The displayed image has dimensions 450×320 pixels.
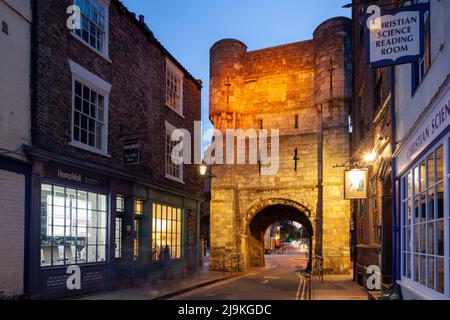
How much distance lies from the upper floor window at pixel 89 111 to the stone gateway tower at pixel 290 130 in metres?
13.5

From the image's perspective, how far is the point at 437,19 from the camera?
23.9 feet

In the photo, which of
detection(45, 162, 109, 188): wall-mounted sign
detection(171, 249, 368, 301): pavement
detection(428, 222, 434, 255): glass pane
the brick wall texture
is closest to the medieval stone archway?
detection(171, 249, 368, 301): pavement

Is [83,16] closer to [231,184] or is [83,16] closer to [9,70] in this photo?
[9,70]

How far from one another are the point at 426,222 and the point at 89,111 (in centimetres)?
1015

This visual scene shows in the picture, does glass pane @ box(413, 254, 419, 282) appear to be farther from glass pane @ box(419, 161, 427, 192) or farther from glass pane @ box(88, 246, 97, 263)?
glass pane @ box(88, 246, 97, 263)

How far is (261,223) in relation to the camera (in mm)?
30359

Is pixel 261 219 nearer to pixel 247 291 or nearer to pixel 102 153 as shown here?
pixel 247 291

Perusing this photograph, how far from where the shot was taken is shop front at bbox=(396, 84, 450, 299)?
6.43 meters

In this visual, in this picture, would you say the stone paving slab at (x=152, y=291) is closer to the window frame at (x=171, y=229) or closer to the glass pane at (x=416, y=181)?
the window frame at (x=171, y=229)

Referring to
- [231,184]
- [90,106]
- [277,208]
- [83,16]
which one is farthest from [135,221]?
[277,208]

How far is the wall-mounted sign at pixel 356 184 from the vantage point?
1467cm

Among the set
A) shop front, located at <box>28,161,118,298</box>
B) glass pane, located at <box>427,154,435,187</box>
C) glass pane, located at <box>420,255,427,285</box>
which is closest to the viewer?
glass pane, located at <box>427,154,435,187</box>

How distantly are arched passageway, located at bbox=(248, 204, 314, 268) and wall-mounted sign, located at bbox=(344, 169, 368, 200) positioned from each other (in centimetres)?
1359

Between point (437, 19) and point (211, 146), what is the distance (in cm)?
2165
